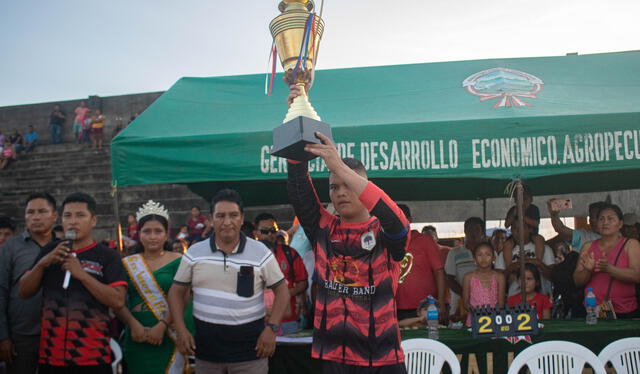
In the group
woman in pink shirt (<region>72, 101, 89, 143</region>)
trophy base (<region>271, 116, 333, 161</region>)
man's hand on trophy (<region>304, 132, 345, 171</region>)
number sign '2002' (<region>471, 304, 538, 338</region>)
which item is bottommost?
number sign '2002' (<region>471, 304, 538, 338</region>)

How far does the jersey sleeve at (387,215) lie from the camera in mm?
2242

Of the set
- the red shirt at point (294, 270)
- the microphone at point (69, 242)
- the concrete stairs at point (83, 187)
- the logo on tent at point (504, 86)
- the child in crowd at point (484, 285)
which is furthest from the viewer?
the concrete stairs at point (83, 187)

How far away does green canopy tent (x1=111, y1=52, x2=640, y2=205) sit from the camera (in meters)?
4.29

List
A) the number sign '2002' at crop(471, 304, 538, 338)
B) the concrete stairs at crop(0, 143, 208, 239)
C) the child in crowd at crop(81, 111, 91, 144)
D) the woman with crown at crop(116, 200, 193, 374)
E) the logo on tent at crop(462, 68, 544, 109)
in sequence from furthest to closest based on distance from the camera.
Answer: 1. the child in crowd at crop(81, 111, 91, 144)
2. the concrete stairs at crop(0, 143, 208, 239)
3. the logo on tent at crop(462, 68, 544, 109)
4. the number sign '2002' at crop(471, 304, 538, 338)
5. the woman with crown at crop(116, 200, 193, 374)

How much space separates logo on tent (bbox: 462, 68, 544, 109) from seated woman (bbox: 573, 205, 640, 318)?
4.07ft

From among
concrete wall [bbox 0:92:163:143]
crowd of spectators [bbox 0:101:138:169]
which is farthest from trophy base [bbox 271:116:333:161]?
concrete wall [bbox 0:92:163:143]

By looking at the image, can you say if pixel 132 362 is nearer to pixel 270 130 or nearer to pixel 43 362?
pixel 43 362

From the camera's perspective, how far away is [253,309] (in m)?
3.23

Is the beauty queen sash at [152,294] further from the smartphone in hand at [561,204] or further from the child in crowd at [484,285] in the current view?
the smartphone in hand at [561,204]

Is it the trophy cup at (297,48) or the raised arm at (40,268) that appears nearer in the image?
the trophy cup at (297,48)

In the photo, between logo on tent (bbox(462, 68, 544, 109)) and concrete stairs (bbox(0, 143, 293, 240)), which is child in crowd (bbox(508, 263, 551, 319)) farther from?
concrete stairs (bbox(0, 143, 293, 240))

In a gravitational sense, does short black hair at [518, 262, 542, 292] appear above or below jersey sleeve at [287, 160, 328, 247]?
below

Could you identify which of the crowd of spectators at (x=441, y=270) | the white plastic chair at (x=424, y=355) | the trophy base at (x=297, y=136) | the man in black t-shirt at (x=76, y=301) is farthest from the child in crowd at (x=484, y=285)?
the man in black t-shirt at (x=76, y=301)

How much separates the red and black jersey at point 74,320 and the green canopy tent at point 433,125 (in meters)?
1.42
